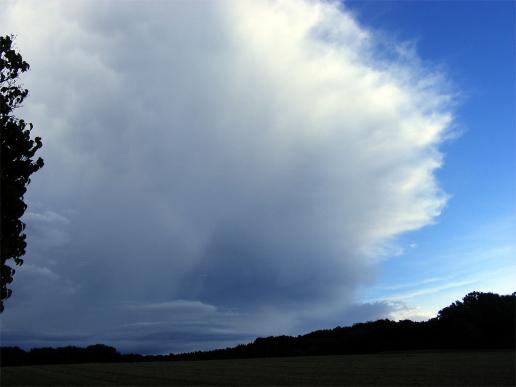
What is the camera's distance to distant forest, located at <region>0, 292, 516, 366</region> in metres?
120

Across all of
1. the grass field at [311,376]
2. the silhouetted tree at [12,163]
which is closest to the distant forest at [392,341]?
the grass field at [311,376]

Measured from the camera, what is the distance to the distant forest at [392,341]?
120 metres

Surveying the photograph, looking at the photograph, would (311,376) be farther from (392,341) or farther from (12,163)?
(392,341)

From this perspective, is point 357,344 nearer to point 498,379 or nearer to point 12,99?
point 498,379

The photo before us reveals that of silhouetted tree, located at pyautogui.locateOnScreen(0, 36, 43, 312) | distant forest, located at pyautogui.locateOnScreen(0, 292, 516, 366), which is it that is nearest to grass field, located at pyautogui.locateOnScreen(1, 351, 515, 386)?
silhouetted tree, located at pyautogui.locateOnScreen(0, 36, 43, 312)

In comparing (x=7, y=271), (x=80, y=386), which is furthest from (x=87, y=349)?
(x=7, y=271)

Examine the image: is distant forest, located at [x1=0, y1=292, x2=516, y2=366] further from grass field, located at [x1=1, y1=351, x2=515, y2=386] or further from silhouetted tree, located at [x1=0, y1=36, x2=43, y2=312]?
silhouetted tree, located at [x1=0, y1=36, x2=43, y2=312]

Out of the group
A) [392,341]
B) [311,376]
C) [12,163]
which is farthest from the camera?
[392,341]

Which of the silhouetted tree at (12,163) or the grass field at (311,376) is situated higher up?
the silhouetted tree at (12,163)

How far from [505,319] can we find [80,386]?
113m

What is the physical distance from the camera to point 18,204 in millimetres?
28891

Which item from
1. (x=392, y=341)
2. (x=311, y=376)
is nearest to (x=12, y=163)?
(x=311, y=376)

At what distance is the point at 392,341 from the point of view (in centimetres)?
13725

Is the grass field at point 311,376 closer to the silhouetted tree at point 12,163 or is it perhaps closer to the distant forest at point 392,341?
the silhouetted tree at point 12,163
